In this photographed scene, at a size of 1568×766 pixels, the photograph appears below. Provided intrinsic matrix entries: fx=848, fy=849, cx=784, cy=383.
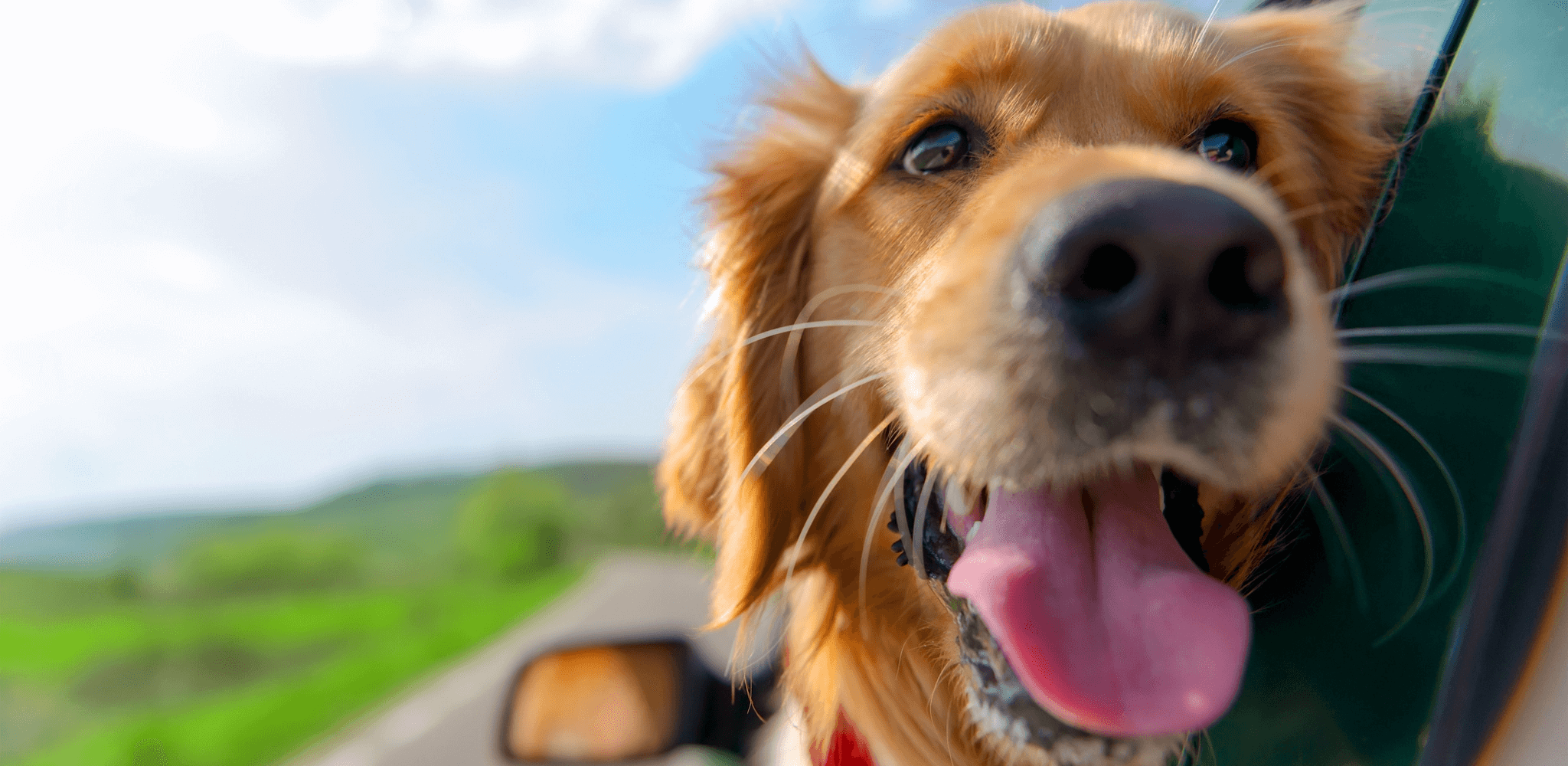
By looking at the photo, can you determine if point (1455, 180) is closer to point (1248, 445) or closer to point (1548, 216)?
point (1548, 216)

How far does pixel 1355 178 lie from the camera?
1890 mm

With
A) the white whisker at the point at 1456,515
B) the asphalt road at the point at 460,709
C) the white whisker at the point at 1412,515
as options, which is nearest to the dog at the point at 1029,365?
the white whisker at the point at 1412,515

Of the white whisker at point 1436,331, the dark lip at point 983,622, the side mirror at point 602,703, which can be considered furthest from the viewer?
the side mirror at point 602,703

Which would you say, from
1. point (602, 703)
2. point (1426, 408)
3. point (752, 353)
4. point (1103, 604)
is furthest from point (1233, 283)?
point (602, 703)

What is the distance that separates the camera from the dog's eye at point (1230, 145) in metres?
1.95

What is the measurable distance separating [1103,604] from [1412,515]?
0.59 metres

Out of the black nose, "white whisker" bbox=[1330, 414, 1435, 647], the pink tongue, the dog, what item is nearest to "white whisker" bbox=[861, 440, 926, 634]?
the dog

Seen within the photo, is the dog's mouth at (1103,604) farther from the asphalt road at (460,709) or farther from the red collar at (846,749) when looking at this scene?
the asphalt road at (460,709)

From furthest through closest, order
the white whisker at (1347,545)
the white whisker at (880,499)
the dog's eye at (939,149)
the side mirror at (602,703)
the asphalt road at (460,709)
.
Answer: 1. the asphalt road at (460,709)
2. the side mirror at (602,703)
3. the dog's eye at (939,149)
4. the white whisker at (880,499)
5. the white whisker at (1347,545)

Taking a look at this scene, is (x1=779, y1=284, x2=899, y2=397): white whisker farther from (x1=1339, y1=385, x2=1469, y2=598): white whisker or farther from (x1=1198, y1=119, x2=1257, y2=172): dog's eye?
(x1=1339, y1=385, x2=1469, y2=598): white whisker

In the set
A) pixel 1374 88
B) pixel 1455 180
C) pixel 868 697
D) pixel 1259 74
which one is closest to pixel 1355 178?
pixel 1374 88

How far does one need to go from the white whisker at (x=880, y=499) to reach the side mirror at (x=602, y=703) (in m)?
0.62

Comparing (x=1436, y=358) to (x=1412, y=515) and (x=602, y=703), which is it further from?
(x=602, y=703)

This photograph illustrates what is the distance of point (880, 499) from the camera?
182cm
